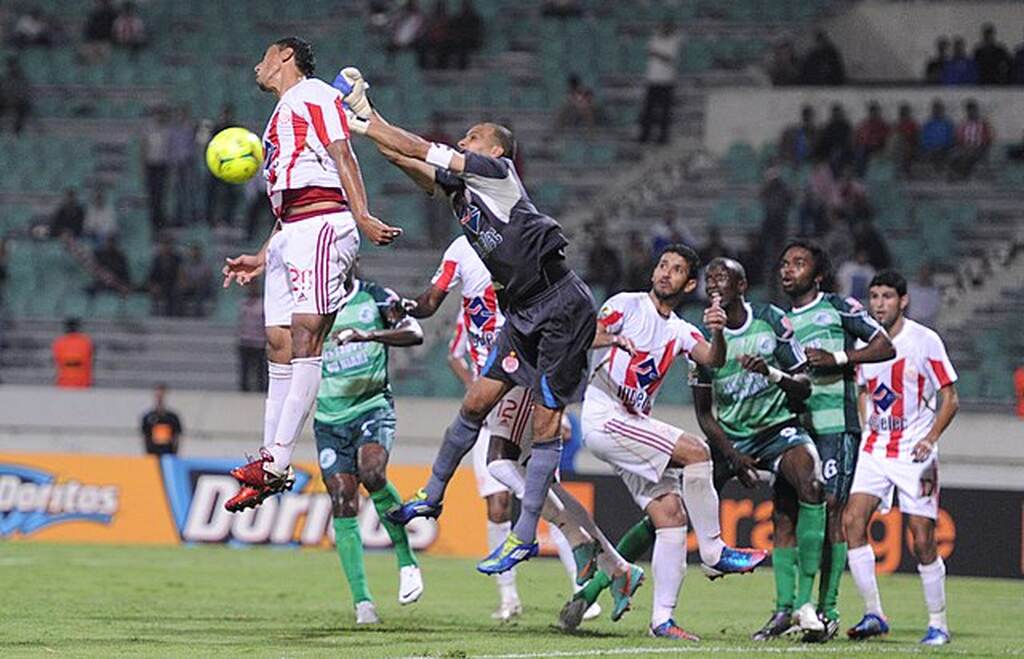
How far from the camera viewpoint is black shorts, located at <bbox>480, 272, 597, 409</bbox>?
12.4m

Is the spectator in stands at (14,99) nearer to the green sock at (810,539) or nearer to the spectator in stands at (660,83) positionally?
the spectator in stands at (660,83)

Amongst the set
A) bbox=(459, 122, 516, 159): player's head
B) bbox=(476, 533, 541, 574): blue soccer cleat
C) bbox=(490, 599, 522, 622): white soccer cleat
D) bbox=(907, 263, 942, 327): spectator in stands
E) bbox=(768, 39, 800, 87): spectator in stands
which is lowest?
bbox=(490, 599, 522, 622): white soccer cleat

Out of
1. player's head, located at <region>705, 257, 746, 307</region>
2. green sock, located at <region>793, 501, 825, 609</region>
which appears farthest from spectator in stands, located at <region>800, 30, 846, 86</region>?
green sock, located at <region>793, 501, 825, 609</region>

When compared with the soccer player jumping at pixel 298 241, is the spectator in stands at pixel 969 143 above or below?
above

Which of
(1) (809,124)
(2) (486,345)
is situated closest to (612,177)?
(1) (809,124)

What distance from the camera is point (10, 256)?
29906mm

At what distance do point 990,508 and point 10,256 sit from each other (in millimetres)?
15643

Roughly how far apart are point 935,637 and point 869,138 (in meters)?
15.6

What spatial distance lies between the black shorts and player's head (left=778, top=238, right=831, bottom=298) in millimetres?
1722

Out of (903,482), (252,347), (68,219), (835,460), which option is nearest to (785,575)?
Result: (835,460)

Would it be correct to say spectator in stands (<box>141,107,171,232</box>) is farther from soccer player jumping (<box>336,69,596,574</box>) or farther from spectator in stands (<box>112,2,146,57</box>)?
soccer player jumping (<box>336,69,596,574</box>)

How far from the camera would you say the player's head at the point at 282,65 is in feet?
40.6

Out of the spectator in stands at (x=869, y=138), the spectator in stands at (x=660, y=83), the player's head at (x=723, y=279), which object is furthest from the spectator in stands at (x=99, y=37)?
the player's head at (x=723, y=279)

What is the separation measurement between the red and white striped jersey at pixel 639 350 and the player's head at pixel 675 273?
123mm
